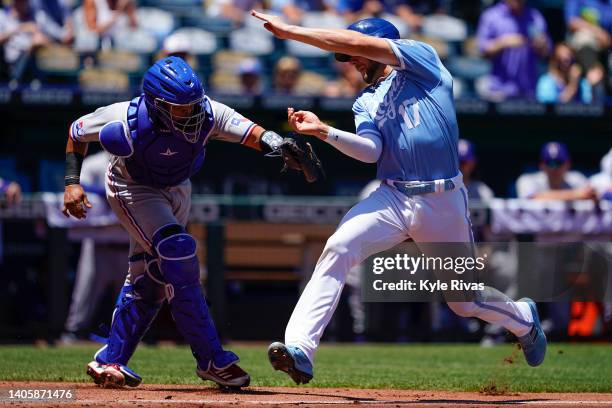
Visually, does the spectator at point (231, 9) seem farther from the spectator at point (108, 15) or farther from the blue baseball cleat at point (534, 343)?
the blue baseball cleat at point (534, 343)

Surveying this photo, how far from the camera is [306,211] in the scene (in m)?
10.5

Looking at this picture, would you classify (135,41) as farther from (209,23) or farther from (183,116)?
(183,116)

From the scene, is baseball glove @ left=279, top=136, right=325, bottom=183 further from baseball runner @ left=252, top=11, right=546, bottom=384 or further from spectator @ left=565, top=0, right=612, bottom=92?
spectator @ left=565, top=0, right=612, bottom=92

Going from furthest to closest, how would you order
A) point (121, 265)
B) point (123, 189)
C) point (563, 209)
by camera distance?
point (563, 209)
point (121, 265)
point (123, 189)

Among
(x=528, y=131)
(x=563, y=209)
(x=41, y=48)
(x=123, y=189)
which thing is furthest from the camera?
(x=528, y=131)

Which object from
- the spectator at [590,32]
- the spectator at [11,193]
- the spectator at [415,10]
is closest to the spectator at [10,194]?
the spectator at [11,193]

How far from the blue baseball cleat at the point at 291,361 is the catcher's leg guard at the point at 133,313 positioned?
A: 1.09 meters

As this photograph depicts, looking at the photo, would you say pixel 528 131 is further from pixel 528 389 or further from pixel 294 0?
pixel 528 389

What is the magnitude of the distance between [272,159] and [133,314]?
610cm

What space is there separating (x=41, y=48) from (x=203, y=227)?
8.92ft

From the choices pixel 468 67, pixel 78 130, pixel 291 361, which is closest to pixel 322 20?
pixel 468 67

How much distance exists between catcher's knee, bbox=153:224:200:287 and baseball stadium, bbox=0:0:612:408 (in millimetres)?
11

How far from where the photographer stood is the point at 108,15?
12.3m

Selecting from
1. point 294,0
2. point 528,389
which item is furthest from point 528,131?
point 528,389
